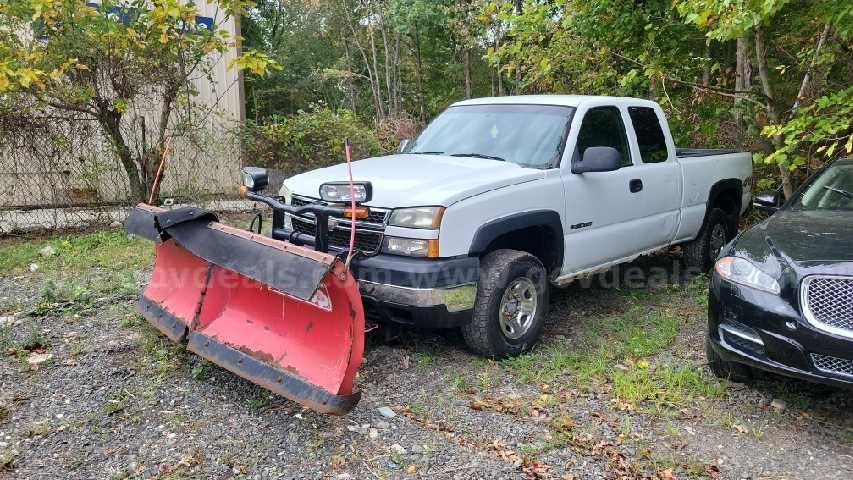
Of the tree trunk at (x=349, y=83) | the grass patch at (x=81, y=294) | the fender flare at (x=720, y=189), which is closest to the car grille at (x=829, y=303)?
the fender flare at (x=720, y=189)

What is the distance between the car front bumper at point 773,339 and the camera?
3.29 m

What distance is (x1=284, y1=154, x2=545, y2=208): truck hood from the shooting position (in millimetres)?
4047

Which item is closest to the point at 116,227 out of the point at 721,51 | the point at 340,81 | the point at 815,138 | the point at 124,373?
the point at 124,373

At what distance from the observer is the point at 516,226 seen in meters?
4.38

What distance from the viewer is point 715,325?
3.87 m

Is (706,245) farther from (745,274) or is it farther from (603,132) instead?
(745,274)

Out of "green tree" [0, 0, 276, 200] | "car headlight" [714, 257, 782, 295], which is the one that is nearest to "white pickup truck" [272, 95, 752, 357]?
"car headlight" [714, 257, 782, 295]

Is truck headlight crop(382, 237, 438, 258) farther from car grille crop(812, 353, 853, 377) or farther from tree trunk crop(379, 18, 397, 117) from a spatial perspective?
tree trunk crop(379, 18, 397, 117)

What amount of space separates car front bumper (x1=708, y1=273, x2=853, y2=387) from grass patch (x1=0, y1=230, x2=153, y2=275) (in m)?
5.93

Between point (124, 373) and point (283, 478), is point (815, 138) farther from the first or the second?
point (124, 373)

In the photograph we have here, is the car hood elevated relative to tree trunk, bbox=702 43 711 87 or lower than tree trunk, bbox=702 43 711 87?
lower

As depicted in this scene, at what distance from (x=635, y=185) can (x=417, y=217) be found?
2.46 metres

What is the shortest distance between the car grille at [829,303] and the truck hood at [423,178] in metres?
1.89

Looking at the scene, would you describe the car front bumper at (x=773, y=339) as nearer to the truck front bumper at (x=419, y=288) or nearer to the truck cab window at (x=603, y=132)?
the truck front bumper at (x=419, y=288)
